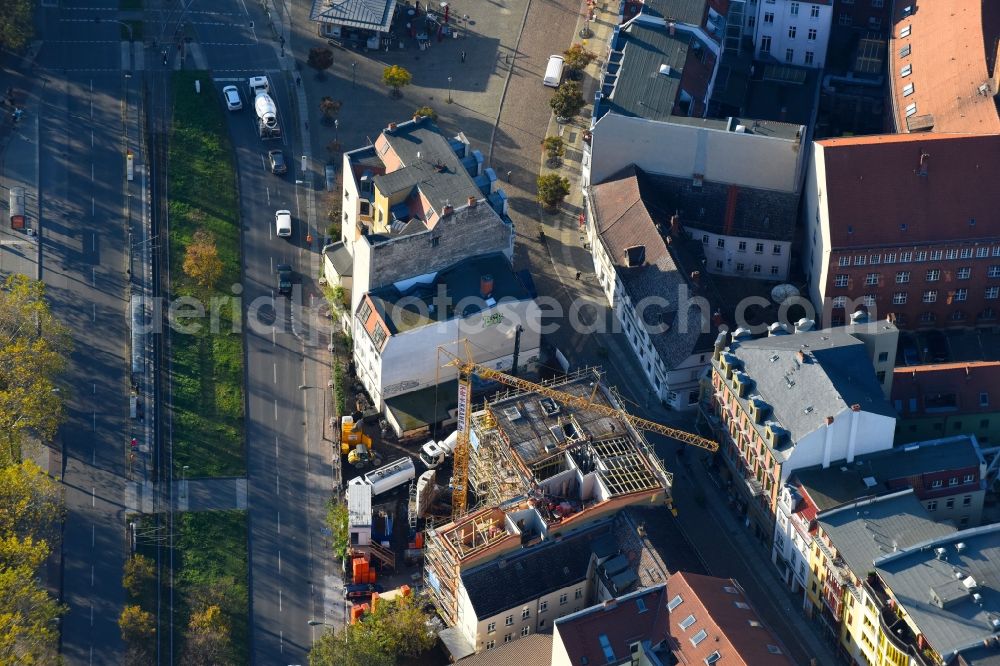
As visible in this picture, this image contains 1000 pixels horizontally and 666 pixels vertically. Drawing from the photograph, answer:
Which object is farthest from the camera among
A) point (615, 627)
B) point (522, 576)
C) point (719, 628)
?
point (522, 576)

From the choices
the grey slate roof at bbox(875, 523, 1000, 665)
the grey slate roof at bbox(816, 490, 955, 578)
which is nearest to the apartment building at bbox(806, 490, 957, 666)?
the grey slate roof at bbox(816, 490, 955, 578)

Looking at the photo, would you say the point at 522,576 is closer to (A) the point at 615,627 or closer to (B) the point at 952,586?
(A) the point at 615,627

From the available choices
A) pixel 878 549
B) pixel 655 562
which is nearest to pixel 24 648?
pixel 655 562

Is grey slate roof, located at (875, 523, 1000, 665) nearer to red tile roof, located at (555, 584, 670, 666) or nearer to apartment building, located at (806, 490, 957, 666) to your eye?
apartment building, located at (806, 490, 957, 666)

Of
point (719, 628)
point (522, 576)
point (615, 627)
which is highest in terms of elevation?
point (719, 628)

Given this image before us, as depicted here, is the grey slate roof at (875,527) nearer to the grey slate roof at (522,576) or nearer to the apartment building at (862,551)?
the apartment building at (862,551)

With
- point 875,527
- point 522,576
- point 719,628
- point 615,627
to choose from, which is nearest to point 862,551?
point 875,527
